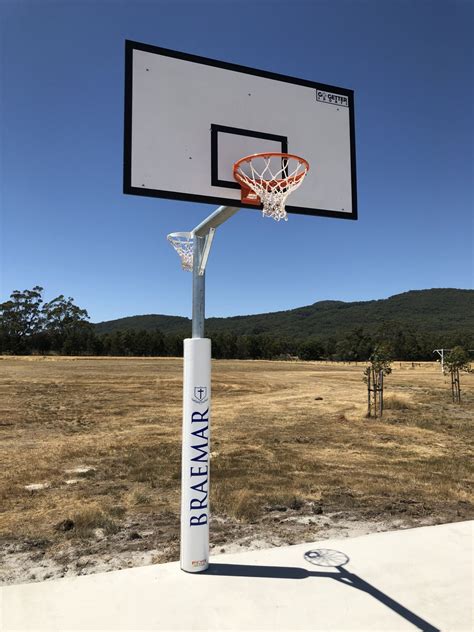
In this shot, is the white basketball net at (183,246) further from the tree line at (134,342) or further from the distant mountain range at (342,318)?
the distant mountain range at (342,318)

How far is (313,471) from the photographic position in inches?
341

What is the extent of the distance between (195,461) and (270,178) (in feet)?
9.81

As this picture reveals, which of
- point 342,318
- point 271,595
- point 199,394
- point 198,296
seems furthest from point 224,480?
point 342,318

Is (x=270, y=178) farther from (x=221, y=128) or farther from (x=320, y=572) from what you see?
(x=320, y=572)

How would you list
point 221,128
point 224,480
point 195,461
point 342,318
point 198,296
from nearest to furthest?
point 195,461 < point 198,296 < point 221,128 < point 224,480 < point 342,318

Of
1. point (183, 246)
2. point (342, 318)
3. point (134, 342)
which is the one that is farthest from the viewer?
point (342, 318)

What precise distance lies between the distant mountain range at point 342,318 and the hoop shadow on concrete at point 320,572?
392 ft

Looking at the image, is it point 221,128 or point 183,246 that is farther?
point 183,246

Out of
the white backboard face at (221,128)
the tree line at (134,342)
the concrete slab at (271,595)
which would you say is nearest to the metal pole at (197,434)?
the concrete slab at (271,595)

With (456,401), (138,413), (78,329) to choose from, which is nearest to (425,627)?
(138,413)

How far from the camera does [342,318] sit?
5999 inches

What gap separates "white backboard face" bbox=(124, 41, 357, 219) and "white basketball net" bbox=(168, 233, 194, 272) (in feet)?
2.46

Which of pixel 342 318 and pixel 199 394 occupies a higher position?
pixel 342 318

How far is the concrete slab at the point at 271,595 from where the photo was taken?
11.7 feet
